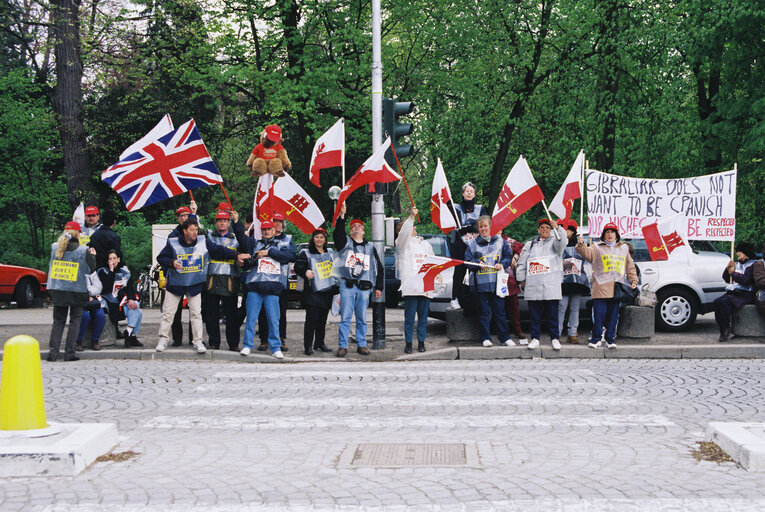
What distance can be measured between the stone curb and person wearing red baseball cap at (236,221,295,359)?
310 millimetres

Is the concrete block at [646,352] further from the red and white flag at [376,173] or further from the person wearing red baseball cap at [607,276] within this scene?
the red and white flag at [376,173]

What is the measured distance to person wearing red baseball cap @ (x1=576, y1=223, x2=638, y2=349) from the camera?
12.1 metres

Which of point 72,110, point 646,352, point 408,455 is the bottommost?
point 408,455

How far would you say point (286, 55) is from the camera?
2734 cm

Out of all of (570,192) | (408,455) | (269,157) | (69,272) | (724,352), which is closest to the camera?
(408,455)

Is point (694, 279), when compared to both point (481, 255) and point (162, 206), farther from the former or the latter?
point (162, 206)

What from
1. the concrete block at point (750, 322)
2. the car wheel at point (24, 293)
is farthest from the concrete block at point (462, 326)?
the car wheel at point (24, 293)

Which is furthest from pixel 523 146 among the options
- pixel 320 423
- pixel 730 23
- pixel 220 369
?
pixel 320 423

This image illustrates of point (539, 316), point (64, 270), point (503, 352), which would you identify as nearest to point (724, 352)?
A: point (539, 316)

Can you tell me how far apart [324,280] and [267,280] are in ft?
2.87

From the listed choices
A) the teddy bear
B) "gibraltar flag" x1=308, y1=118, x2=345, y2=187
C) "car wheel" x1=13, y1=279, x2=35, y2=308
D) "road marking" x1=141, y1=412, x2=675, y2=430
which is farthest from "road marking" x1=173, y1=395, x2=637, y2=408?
"car wheel" x1=13, y1=279, x2=35, y2=308

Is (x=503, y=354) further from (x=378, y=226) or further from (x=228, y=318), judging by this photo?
(x=228, y=318)

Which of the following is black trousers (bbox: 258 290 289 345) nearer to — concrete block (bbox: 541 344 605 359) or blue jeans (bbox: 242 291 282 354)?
blue jeans (bbox: 242 291 282 354)

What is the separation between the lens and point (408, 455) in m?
6.32
